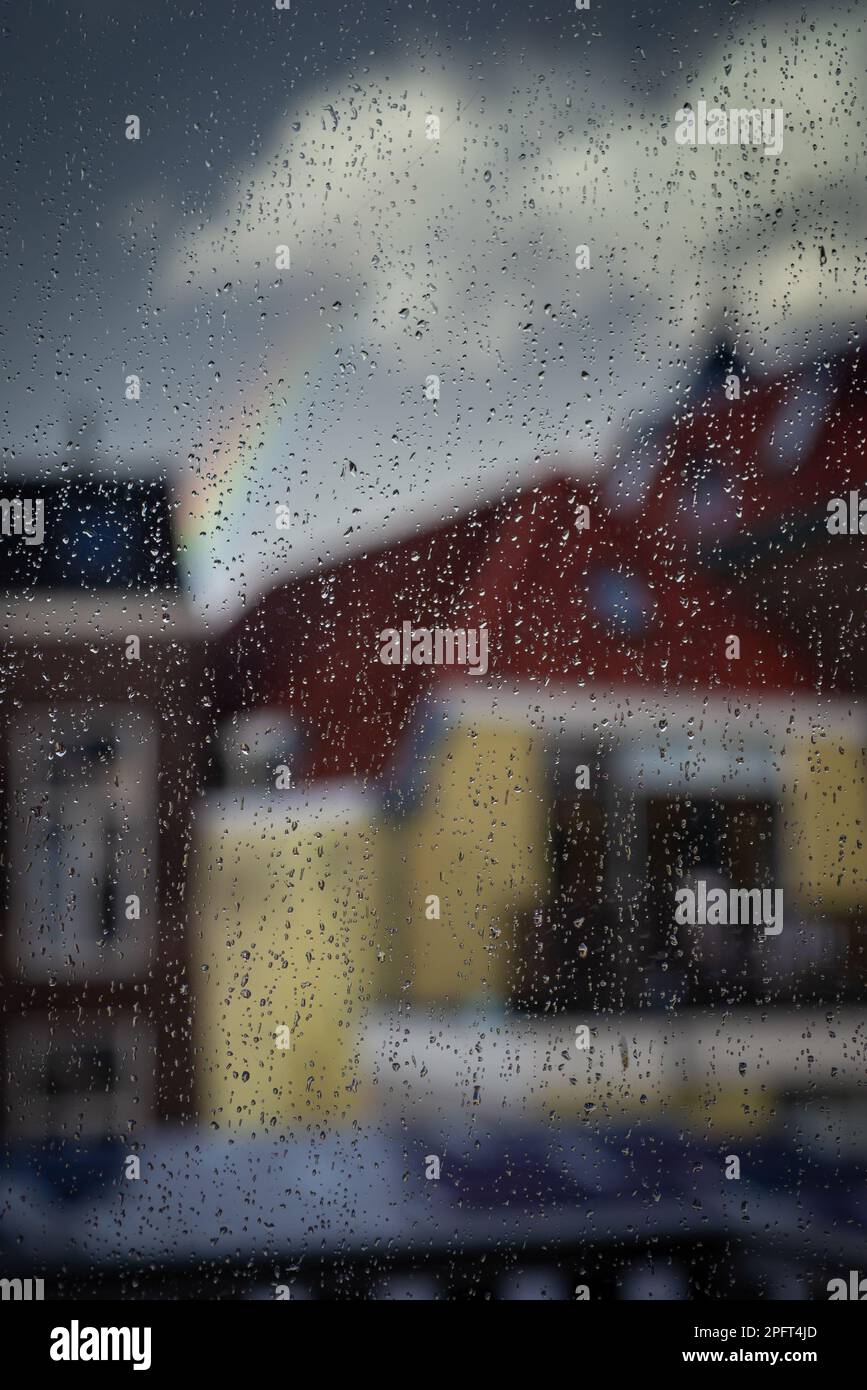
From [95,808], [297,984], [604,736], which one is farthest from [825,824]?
[95,808]

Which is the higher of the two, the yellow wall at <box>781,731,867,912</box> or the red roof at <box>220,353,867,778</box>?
the red roof at <box>220,353,867,778</box>

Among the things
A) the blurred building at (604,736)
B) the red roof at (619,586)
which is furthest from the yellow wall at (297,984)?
the red roof at (619,586)

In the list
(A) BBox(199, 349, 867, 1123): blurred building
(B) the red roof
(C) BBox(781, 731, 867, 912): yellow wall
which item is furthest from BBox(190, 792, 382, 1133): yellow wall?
(C) BBox(781, 731, 867, 912): yellow wall

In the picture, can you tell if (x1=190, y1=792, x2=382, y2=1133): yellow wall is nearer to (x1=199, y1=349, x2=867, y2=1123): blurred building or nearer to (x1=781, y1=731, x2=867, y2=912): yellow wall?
(x1=199, y1=349, x2=867, y2=1123): blurred building

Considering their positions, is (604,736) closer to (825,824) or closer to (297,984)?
(825,824)

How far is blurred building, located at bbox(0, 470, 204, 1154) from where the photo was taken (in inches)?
47.9

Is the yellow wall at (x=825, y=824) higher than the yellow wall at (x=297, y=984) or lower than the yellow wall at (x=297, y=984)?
higher

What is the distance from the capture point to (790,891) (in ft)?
4.01

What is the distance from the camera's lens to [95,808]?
123 centimetres

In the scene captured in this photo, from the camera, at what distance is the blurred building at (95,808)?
1.22 m

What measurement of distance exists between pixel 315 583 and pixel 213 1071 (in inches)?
26.1

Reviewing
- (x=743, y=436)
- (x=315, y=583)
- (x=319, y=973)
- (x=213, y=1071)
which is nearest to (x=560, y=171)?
(x=743, y=436)

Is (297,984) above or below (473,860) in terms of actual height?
below

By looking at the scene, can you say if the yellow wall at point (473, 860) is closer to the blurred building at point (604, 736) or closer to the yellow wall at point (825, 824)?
the blurred building at point (604, 736)
